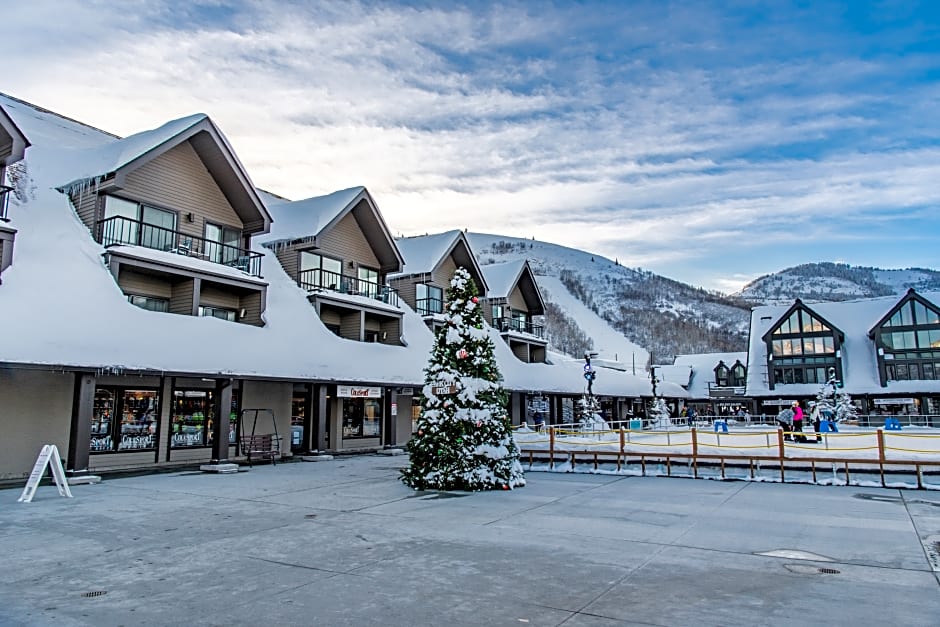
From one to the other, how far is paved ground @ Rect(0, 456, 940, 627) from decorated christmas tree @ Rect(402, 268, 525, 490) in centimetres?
98

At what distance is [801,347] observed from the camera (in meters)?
57.9

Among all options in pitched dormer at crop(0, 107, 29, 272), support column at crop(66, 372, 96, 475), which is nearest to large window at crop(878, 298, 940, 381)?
support column at crop(66, 372, 96, 475)

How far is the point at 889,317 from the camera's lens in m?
53.8

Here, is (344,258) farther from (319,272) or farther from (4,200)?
(4,200)

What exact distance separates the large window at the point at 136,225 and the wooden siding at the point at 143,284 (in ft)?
3.23

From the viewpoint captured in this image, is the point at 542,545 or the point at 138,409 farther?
the point at 138,409

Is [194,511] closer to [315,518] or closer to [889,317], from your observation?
[315,518]

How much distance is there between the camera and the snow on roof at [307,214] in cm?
2647

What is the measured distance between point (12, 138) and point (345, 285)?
13.5 metres

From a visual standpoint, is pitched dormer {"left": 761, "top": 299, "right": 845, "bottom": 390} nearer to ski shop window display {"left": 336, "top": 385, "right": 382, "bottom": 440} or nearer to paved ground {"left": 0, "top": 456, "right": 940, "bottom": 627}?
ski shop window display {"left": 336, "top": 385, "right": 382, "bottom": 440}

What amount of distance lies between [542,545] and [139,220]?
58.5ft

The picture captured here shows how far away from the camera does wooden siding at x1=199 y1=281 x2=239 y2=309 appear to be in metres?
21.9

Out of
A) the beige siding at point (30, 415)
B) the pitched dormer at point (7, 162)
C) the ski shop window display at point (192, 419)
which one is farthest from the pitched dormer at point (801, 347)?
the pitched dormer at point (7, 162)

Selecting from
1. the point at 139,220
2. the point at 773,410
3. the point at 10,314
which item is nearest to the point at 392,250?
the point at 139,220
